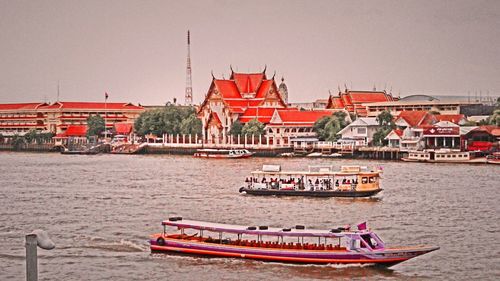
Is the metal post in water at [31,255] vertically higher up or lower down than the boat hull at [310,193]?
higher up

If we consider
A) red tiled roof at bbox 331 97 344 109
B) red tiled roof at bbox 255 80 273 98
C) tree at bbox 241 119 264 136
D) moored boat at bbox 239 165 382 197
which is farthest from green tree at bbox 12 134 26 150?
moored boat at bbox 239 165 382 197

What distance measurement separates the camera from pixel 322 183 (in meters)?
31.5

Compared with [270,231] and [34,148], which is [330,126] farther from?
[270,231]

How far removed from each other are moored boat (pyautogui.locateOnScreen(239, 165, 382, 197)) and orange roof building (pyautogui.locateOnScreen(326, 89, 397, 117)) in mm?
50422

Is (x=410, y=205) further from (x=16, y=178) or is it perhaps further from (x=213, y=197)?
(x=16, y=178)

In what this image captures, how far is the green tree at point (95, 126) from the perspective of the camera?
87312 mm

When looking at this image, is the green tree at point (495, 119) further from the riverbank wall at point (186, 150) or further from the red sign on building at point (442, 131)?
the riverbank wall at point (186, 150)

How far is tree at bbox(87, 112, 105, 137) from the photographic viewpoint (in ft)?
286

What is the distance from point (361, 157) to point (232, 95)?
24710 mm

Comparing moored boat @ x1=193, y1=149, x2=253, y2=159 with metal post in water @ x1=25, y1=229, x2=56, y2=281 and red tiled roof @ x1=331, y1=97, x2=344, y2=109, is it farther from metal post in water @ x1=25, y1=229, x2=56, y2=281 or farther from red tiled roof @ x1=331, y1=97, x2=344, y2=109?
metal post in water @ x1=25, y1=229, x2=56, y2=281

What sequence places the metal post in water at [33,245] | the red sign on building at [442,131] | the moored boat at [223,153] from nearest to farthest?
the metal post in water at [33,245], the red sign on building at [442,131], the moored boat at [223,153]

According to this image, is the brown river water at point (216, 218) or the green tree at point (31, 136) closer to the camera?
the brown river water at point (216, 218)

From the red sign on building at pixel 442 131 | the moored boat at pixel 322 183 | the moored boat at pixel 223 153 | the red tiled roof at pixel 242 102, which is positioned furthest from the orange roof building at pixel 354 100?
the moored boat at pixel 322 183

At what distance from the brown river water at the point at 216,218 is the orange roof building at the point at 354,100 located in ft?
124
